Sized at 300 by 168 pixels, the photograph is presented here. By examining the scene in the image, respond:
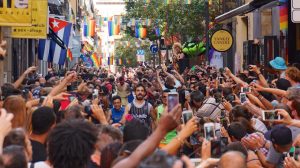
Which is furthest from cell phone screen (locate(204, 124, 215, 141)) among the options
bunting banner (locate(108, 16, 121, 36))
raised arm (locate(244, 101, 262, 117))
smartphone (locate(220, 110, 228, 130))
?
bunting banner (locate(108, 16, 121, 36))

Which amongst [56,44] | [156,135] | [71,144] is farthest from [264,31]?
[156,135]

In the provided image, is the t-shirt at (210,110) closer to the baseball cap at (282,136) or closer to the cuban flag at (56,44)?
the baseball cap at (282,136)

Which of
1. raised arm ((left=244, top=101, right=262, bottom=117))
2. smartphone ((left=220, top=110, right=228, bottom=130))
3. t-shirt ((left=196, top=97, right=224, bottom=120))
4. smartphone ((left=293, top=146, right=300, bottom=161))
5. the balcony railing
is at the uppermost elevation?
the balcony railing

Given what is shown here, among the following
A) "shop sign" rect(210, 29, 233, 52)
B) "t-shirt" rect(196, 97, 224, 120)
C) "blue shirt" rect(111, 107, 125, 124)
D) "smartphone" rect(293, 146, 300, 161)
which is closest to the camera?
"smartphone" rect(293, 146, 300, 161)

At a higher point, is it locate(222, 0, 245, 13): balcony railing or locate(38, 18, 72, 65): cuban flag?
locate(222, 0, 245, 13): balcony railing

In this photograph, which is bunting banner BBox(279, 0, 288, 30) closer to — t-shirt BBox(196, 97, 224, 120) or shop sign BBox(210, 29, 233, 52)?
shop sign BBox(210, 29, 233, 52)

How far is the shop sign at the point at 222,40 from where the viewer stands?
90.3 ft

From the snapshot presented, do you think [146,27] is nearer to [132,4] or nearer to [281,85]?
[132,4]

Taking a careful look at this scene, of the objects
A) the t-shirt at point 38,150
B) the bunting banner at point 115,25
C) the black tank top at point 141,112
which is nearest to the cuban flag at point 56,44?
the black tank top at point 141,112

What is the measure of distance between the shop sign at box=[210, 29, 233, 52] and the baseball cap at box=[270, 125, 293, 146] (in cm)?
1916

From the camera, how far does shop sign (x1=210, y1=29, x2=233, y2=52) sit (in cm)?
2753

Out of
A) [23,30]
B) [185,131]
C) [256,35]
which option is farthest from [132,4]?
[185,131]

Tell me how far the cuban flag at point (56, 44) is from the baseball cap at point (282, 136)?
72.6 feet

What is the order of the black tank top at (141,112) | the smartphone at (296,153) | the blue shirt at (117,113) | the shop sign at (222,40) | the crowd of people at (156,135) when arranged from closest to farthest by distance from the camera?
the crowd of people at (156,135) < the smartphone at (296,153) < the black tank top at (141,112) < the blue shirt at (117,113) < the shop sign at (222,40)
